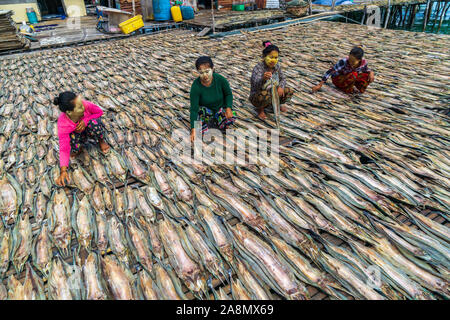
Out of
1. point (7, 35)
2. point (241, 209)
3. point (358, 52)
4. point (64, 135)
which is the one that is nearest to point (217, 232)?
point (241, 209)

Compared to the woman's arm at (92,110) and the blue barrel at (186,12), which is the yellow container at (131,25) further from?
the woman's arm at (92,110)

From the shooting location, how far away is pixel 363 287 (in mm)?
1660

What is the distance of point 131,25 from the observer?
9.62 m

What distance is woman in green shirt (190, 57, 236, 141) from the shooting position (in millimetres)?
2857

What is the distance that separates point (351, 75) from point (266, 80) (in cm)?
158

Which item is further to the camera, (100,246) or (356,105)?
(356,105)

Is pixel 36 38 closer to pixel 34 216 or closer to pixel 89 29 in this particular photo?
pixel 89 29

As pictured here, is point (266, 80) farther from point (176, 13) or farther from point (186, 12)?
point (186, 12)


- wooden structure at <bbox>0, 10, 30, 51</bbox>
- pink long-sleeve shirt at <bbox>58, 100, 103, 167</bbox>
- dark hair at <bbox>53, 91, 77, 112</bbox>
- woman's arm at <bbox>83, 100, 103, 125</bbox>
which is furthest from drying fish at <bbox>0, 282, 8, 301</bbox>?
wooden structure at <bbox>0, 10, 30, 51</bbox>

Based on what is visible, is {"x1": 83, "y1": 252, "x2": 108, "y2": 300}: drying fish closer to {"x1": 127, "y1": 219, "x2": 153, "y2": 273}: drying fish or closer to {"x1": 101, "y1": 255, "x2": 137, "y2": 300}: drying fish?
{"x1": 101, "y1": 255, "x2": 137, "y2": 300}: drying fish

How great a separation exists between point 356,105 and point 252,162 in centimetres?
223

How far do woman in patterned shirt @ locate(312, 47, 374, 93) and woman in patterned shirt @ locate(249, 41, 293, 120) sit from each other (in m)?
1.10

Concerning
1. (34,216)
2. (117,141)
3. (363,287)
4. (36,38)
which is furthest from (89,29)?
(363,287)

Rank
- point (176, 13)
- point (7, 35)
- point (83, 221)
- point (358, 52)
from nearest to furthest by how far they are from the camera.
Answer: point (83, 221)
point (358, 52)
point (7, 35)
point (176, 13)
